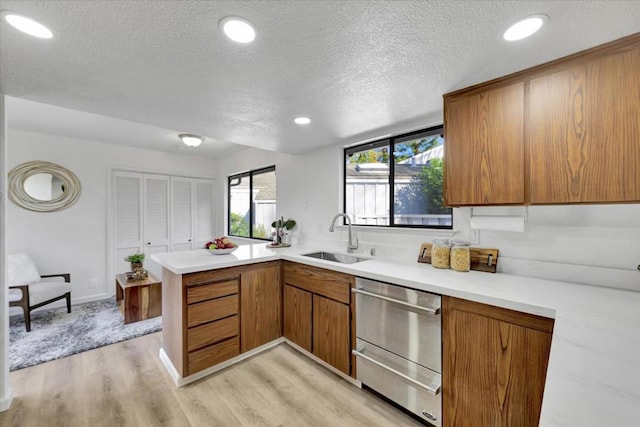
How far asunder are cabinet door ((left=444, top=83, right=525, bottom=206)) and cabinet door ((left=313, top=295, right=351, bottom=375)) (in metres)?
1.20

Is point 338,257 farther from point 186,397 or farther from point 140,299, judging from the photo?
point 140,299

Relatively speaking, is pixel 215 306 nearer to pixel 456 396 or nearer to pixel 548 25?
pixel 456 396

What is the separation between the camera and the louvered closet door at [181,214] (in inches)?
191

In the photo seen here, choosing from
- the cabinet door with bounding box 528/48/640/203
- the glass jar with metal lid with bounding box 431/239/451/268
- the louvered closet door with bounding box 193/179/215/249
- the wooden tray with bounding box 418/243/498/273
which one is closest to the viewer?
the cabinet door with bounding box 528/48/640/203

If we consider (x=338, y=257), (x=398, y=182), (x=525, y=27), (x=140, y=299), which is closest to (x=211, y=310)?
(x=338, y=257)

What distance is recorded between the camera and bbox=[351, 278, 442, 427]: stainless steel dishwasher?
61.6 inches

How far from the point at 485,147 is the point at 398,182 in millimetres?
1019

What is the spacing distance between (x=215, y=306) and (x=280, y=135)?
1741 millimetres

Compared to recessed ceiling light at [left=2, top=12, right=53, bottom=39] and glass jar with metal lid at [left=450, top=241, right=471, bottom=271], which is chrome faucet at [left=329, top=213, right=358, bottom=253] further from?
recessed ceiling light at [left=2, top=12, right=53, bottom=39]

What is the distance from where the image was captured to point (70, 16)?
106cm

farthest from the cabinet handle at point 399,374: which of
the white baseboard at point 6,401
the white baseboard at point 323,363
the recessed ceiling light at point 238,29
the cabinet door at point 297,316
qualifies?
the white baseboard at point 6,401

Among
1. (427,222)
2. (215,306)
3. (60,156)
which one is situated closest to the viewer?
(215,306)

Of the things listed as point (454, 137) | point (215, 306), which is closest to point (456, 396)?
point (454, 137)

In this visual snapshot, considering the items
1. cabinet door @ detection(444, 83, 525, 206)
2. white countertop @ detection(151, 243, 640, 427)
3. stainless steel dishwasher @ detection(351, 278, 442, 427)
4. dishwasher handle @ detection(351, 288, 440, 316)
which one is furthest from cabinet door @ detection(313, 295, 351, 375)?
cabinet door @ detection(444, 83, 525, 206)
